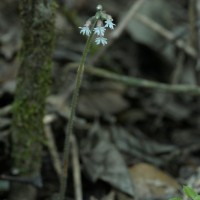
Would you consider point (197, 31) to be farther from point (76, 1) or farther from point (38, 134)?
point (38, 134)

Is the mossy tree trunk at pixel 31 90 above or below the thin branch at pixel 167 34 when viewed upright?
below

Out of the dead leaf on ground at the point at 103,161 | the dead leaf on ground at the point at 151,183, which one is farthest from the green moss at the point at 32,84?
the dead leaf on ground at the point at 151,183

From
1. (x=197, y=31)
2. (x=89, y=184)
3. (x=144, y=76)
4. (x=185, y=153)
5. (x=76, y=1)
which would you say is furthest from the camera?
(x=76, y=1)

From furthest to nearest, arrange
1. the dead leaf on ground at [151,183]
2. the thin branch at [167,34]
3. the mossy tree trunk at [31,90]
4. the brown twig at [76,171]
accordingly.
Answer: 1. the thin branch at [167,34]
2. the dead leaf on ground at [151,183]
3. the brown twig at [76,171]
4. the mossy tree trunk at [31,90]

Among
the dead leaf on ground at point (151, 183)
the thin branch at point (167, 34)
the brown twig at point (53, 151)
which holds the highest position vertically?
the thin branch at point (167, 34)

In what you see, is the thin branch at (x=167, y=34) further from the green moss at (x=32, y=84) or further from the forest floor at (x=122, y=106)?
the green moss at (x=32, y=84)

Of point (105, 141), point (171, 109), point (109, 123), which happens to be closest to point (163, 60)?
point (171, 109)

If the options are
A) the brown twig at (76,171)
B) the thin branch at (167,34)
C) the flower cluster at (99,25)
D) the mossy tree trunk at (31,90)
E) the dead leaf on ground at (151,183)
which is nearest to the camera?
the flower cluster at (99,25)

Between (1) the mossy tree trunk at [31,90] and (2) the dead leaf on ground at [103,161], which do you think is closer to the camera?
(1) the mossy tree trunk at [31,90]
